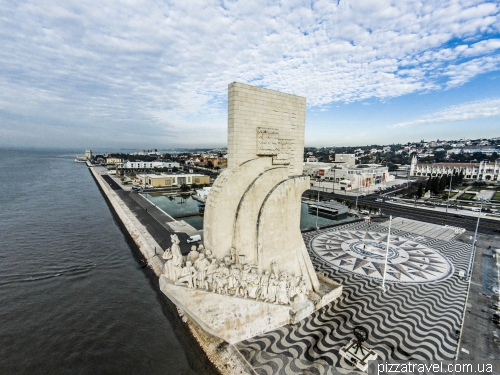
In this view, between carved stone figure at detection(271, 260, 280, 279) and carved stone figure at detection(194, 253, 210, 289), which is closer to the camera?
carved stone figure at detection(194, 253, 210, 289)

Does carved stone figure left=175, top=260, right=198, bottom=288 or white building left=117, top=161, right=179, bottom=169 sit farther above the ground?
carved stone figure left=175, top=260, right=198, bottom=288

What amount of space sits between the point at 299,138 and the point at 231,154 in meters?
4.51

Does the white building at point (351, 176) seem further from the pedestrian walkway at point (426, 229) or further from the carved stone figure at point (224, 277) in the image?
the carved stone figure at point (224, 277)

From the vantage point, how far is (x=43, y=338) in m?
12.9

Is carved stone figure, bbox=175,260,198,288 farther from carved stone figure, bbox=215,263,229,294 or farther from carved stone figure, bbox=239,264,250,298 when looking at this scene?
carved stone figure, bbox=239,264,250,298

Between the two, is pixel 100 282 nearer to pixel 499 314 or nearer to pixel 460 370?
pixel 460 370

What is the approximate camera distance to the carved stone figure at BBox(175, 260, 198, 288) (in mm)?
11539

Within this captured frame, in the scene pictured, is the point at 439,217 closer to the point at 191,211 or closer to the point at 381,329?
the point at 381,329

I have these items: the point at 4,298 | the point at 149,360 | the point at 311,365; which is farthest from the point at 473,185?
the point at 4,298

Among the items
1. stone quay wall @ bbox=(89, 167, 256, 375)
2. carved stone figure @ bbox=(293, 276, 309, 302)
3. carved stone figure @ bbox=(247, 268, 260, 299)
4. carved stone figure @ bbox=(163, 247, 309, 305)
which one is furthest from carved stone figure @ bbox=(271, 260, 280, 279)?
stone quay wall @ bbox=(89, 167, 256, 375)

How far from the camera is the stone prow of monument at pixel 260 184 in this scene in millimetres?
12102

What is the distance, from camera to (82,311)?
15.0m
